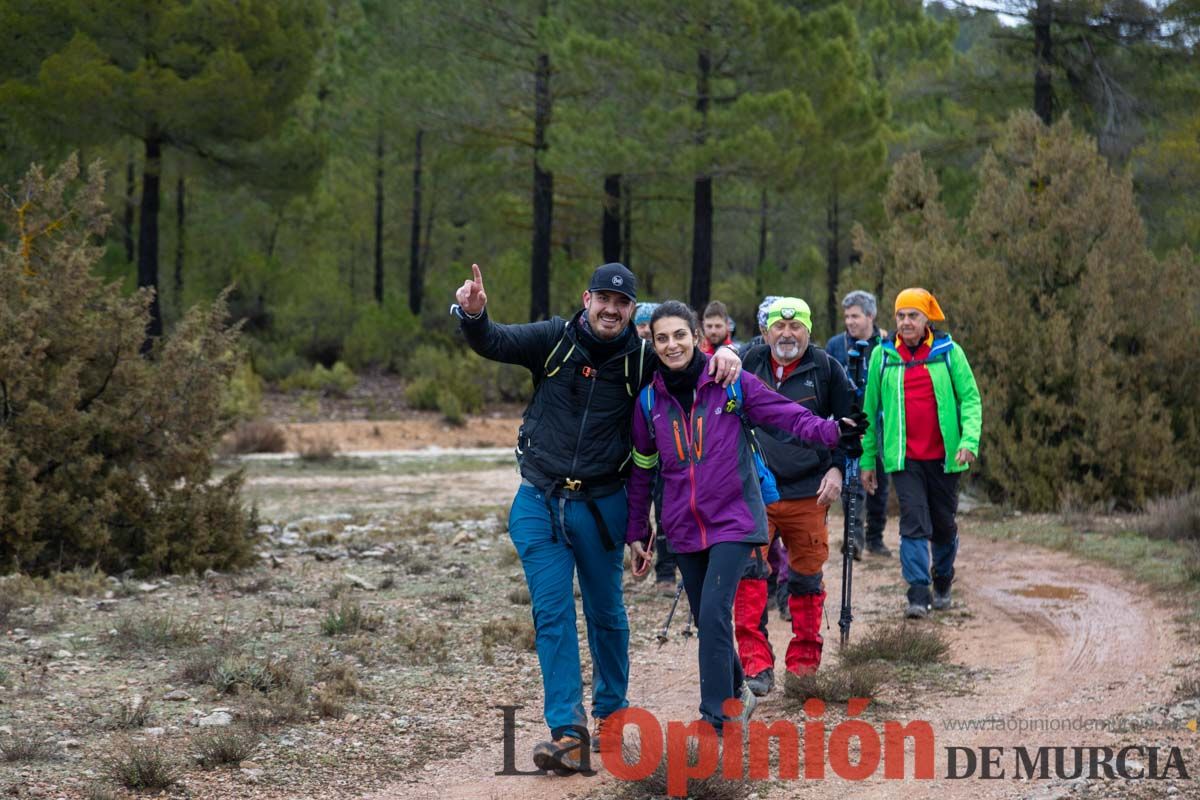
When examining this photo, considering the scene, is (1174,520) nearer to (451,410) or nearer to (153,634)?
(153,634)

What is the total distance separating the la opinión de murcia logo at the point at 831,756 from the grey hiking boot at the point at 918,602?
2.48 meters

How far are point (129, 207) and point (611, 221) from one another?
A: 12188 mm

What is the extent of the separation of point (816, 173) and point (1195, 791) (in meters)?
20.1

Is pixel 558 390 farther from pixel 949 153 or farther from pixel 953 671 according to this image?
pixel 949 153

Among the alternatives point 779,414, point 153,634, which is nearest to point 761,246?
point 153,634

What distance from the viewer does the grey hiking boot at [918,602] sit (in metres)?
8.47

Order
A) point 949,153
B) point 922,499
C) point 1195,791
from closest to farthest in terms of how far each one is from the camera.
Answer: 1. point 1195,791
2. point 922,499
3. point 949,153

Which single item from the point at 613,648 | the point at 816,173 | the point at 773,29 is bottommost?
the point at 613,648

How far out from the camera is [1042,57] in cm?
1961

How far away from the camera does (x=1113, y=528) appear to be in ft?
38.7

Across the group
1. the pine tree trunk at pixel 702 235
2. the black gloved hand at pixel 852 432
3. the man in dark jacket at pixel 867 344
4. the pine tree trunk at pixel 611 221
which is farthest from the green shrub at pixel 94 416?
the pine tree trunk at pixel 611 221

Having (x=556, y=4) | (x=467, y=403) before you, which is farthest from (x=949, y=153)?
(x=467, y=403)

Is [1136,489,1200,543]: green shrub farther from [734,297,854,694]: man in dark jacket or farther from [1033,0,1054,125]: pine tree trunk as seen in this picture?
[1033,0,1054,125]: pine tree trunk

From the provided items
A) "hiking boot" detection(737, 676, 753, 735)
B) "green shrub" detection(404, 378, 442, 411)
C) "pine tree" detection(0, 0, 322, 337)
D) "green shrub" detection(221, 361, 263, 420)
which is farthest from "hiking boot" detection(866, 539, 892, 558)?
"green shrub" detection(404, 378, 442, 411)
